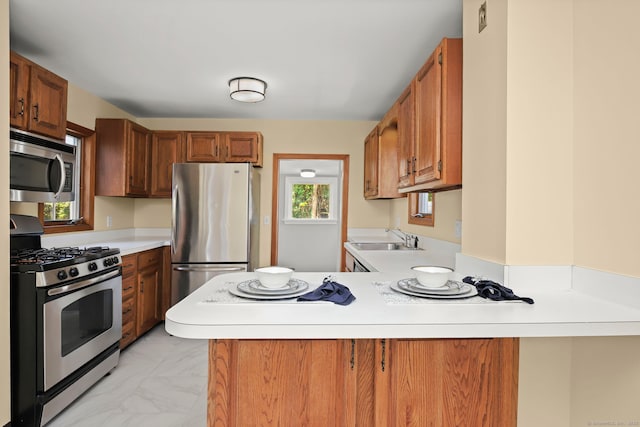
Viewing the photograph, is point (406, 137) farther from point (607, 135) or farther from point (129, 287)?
point (129, 287)

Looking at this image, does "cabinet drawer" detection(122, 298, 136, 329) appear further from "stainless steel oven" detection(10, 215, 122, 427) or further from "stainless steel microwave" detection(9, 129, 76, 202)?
"stainless steel microwave" detection(9, 129, 76, 202)

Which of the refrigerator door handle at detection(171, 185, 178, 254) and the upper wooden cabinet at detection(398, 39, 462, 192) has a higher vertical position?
the upper wooden cabinet at detection(398, 39, 462, 192)

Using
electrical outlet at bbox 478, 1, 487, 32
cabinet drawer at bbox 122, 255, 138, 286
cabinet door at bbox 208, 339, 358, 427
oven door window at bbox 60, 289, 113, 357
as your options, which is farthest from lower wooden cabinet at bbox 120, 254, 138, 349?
electrical outlet at bbox 478, 1, 487, 32

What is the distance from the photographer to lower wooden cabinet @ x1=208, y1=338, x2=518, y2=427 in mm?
1119

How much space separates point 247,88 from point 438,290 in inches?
92.6

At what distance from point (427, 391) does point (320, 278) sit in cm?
65

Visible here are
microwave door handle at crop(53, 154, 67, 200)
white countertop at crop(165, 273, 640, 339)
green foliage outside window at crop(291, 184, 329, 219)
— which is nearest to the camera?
white countertop at crop(165, 273, 640, 339)

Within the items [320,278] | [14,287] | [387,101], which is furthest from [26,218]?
[387,101]

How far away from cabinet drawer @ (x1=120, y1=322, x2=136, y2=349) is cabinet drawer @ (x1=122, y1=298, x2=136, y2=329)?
0.03 m

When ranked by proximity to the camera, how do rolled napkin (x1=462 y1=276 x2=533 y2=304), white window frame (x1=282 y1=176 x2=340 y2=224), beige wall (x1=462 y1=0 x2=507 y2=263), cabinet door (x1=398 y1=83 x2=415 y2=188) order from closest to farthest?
1. rolled napkin (x1=462 y1=276 x2=533 y2=304)
2. beige wall (x1=462 y1=0 x2=507 y2=263)
3. cabinet door (x1=398 y1=83 x2=415 y2=188)
4. white window frame (x1=282 y1=176 x2=340 y2=224)

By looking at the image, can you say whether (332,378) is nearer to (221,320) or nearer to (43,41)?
(221,320)

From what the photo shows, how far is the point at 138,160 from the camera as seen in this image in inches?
145

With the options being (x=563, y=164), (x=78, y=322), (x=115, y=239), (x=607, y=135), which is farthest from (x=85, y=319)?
(x=607, y=135)

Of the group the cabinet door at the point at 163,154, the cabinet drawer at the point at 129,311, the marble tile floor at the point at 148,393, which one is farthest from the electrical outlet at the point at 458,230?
the cabinet door at the point at 163,154
